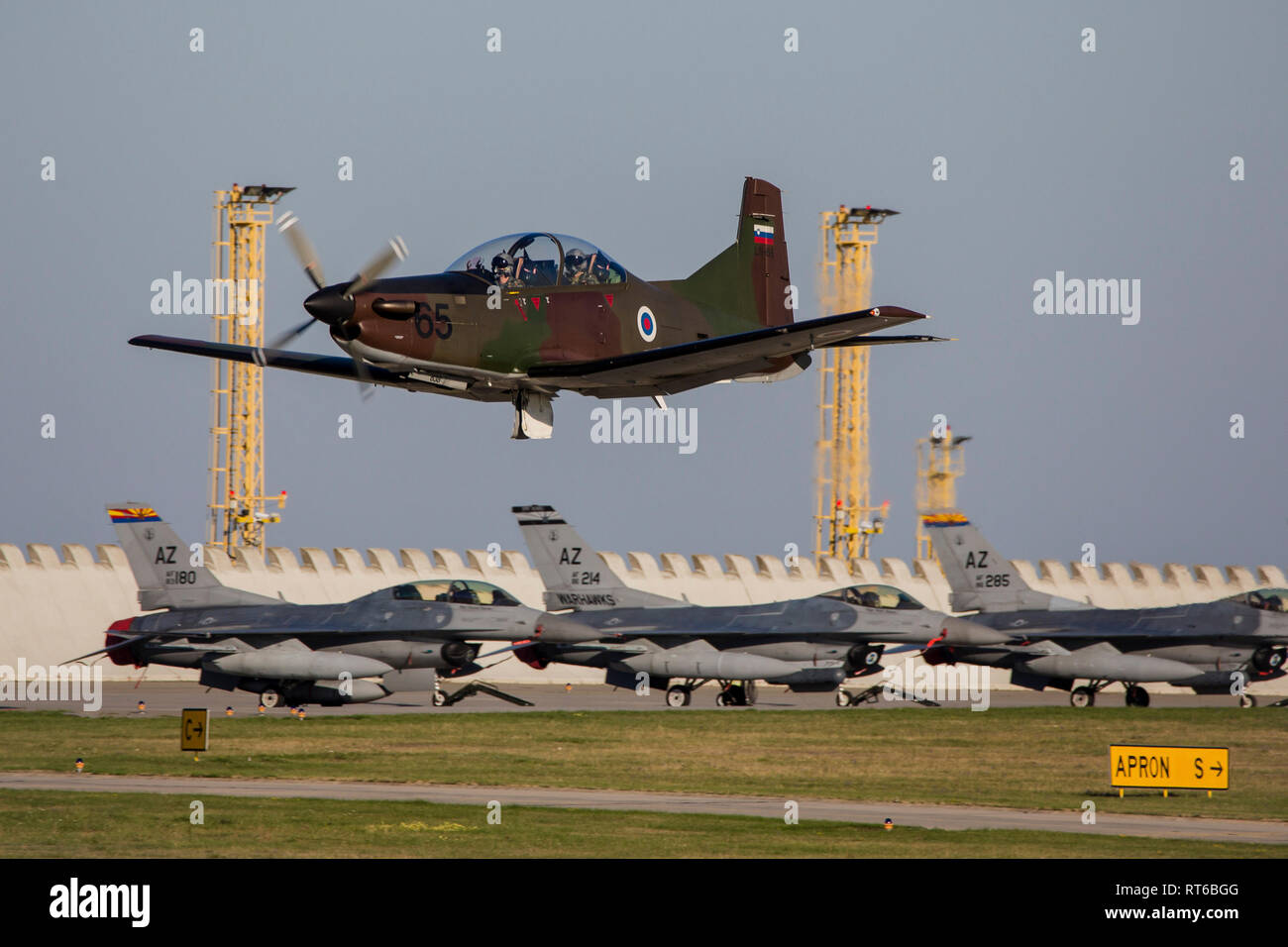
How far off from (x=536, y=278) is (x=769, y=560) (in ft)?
178

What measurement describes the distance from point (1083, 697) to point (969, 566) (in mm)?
6170

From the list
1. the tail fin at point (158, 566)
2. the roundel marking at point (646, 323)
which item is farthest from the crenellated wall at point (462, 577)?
the roundel marking at point (646, 323)

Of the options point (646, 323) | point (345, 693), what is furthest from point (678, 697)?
point (646, 323)

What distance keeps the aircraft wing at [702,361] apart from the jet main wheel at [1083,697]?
121ft

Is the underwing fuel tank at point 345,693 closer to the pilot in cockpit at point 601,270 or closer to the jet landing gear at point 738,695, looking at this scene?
the jet landing gear at point 738,695

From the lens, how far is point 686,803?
2616 cm

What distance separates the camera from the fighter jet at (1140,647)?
5119 centimetres

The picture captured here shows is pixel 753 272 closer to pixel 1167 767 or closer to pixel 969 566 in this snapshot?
pixel 1167 767

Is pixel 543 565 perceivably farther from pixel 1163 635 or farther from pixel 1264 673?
pixel 1264 673

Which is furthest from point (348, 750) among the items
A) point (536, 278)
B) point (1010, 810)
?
point (536, 278)

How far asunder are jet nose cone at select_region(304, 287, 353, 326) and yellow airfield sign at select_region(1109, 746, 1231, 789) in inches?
619

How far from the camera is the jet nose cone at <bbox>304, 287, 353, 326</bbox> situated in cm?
1638

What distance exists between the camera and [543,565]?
54.0 metres

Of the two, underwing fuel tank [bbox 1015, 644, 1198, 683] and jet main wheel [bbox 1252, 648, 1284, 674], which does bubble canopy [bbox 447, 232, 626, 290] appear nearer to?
underwing fuel tank [bbox 1015, 644, 1198, 683]
